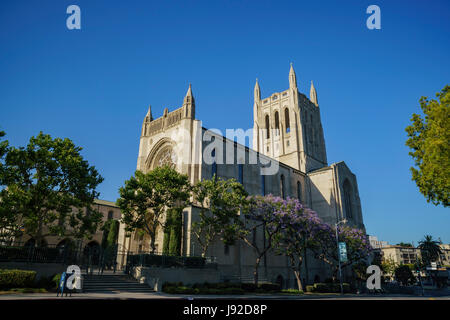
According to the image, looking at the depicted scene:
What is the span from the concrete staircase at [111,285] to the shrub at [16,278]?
3.10m

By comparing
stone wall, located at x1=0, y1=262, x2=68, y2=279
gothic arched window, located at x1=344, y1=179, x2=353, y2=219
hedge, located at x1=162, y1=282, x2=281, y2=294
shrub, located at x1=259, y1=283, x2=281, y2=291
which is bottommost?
shrub, located at x1=259, y1=283, x2=281, y2=291

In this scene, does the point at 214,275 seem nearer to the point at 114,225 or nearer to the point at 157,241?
the point at 157,241

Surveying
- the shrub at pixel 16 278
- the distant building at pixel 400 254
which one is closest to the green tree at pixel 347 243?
the shrub at pixel 16 278

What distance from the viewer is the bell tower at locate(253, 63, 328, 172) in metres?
59.2

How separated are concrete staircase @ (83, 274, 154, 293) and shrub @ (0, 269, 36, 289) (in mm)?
3100

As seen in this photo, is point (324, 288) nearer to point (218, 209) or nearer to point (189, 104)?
point (218, 209)

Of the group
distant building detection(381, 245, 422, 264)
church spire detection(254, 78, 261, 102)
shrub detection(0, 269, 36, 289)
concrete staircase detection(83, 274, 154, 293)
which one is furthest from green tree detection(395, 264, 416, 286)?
shrub detection(0, 269, 36, 289)

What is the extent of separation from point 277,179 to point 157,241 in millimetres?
21783

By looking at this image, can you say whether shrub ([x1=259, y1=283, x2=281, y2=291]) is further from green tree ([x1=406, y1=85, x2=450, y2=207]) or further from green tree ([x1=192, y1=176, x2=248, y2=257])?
green tree ([x1=406, y1=85, x2=450, y2=207])

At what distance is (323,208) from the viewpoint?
50.5 meters

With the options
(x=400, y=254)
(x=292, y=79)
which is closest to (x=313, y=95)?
(x=292, y=79)

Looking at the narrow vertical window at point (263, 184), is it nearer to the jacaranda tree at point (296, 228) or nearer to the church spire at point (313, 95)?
the jacaranda tree at point (296, 228)

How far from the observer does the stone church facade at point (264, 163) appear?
3366 cm
